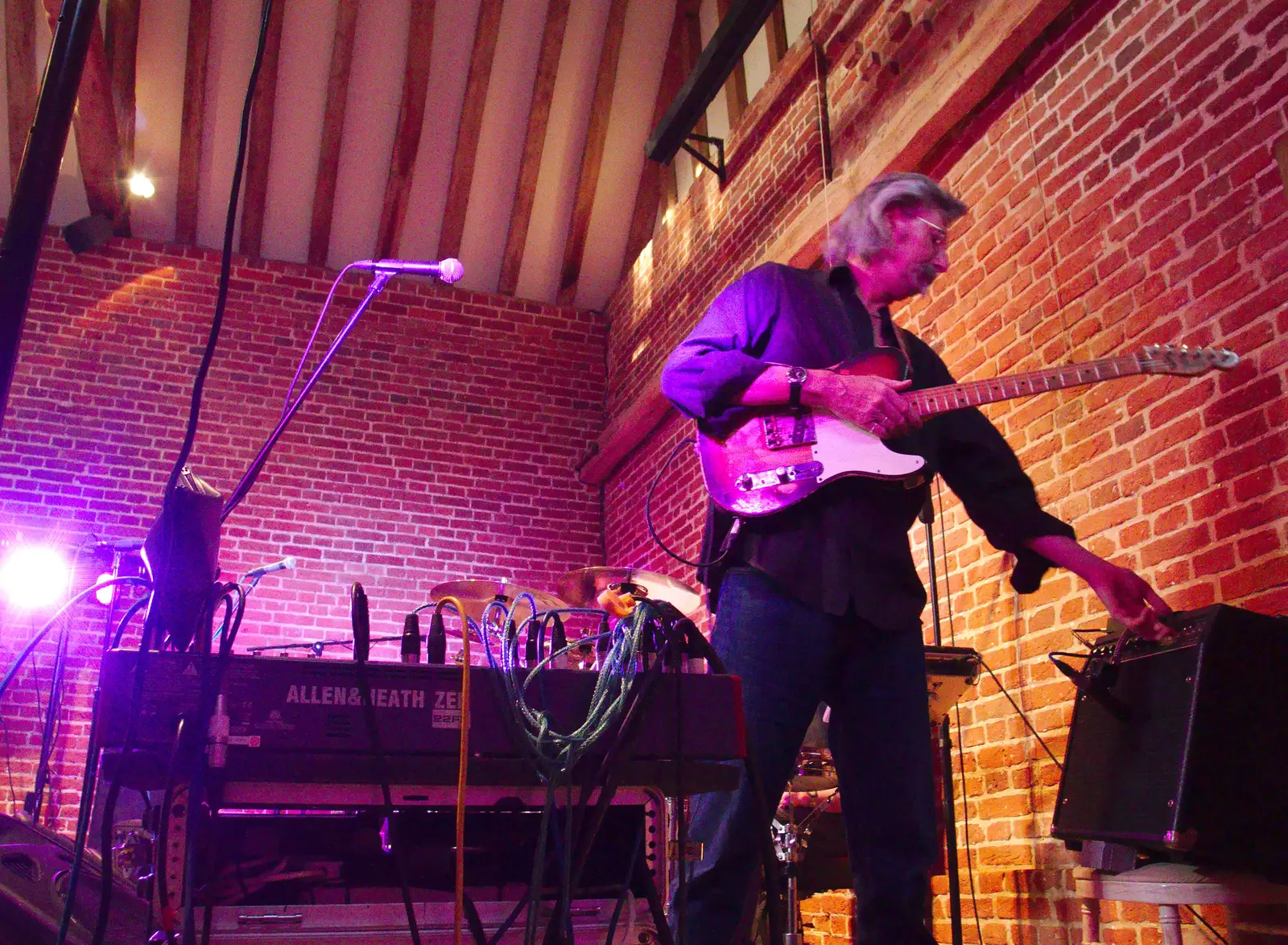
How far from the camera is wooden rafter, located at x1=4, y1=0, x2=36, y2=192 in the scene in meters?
5.89

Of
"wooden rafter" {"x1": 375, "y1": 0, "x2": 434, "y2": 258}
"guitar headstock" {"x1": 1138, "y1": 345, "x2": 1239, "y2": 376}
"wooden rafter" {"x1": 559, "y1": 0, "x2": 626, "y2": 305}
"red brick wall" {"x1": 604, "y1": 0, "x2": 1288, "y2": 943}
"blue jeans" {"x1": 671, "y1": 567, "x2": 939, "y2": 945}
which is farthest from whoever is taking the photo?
"wooden rafter" {"x1": 559, "y1": 0, "x2": 626, "y2": 305}

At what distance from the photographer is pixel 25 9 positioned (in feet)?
19.4

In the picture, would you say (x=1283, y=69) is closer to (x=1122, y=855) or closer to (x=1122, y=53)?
(x=1122, y=53)

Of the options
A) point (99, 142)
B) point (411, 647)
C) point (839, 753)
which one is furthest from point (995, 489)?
point (99, 142)

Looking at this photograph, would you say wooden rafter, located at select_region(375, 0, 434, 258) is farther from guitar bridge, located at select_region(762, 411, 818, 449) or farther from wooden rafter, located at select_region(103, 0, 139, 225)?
guitar bridge, located at select_region(762, 411, 818, 449)

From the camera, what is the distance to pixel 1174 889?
6.30ft

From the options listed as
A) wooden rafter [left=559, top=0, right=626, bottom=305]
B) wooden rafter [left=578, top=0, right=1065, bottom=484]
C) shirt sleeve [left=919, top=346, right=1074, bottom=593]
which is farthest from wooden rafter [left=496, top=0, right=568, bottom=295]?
shirt sleeve [left=919, top=346, right=1074, bottom=593]

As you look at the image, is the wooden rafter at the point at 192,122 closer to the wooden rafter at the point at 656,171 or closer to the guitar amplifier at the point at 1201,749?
the wooden rafter at the point at 656,171

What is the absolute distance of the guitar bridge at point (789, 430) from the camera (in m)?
1.79

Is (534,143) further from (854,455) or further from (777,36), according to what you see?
(854,455)

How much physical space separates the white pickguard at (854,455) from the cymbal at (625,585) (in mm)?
2281

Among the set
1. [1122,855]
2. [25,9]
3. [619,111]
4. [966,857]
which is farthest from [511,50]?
[1122,855]

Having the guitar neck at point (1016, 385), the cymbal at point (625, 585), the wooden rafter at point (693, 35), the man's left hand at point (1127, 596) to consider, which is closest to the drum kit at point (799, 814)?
the cymbal at point (625, 585)

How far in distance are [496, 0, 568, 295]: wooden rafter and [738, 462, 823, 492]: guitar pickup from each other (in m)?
5.08
